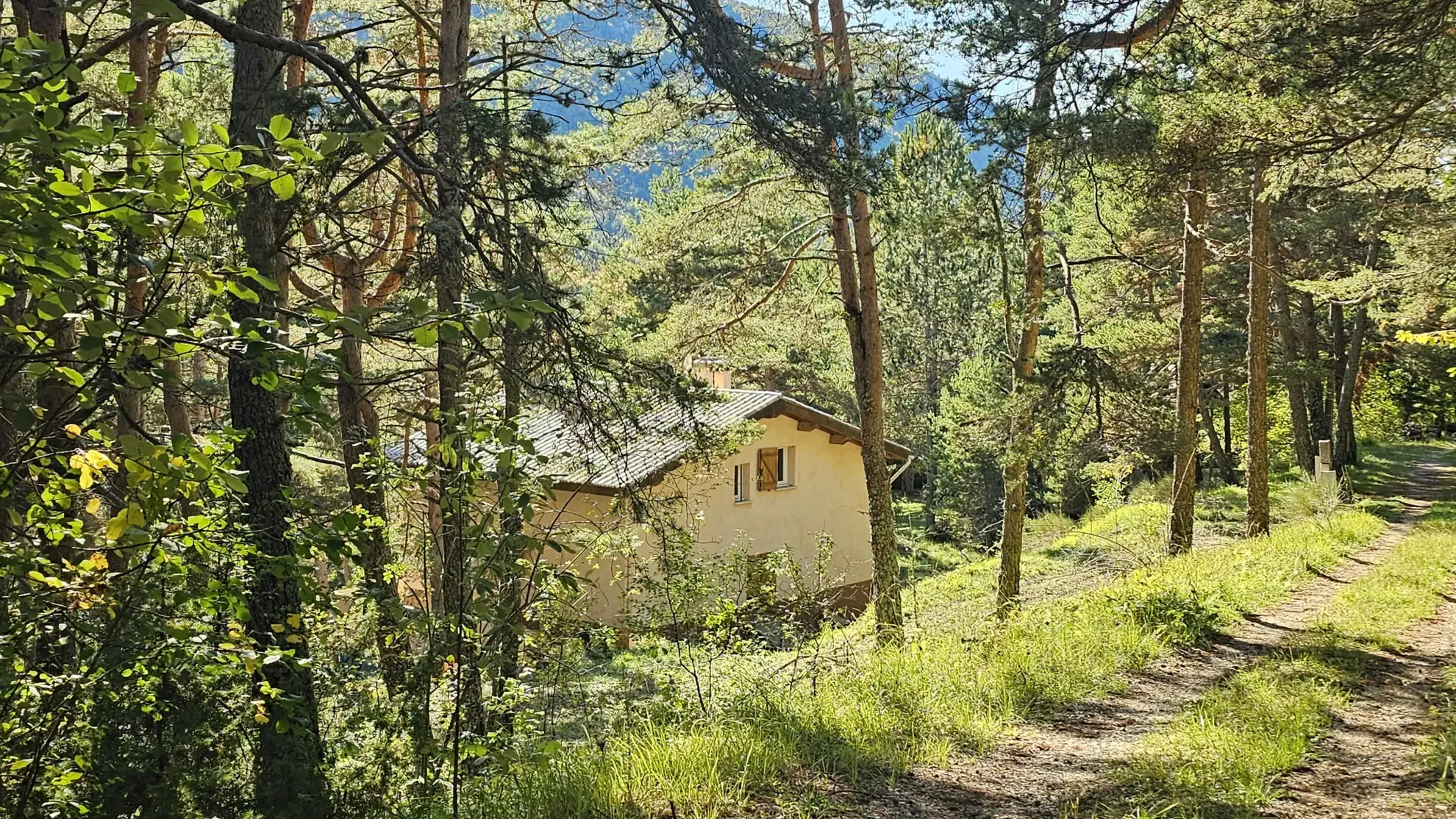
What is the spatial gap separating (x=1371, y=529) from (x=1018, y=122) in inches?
472

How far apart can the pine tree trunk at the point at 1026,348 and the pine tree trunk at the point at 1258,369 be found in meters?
3.35

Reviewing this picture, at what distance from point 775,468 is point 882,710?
15.7 meters

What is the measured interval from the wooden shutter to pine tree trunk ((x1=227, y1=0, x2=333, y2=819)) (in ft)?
49.0

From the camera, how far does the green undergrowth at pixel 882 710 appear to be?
400cm

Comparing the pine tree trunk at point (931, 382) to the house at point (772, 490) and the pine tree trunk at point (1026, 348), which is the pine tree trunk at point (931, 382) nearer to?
the house at point (772, 490)

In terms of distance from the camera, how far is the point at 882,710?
5.33 meters

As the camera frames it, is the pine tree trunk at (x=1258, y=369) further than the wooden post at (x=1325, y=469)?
No

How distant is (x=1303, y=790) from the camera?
14.5ft

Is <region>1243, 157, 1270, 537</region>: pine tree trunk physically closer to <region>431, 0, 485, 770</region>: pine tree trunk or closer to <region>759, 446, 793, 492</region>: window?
<region>759, 446, 793, 492</region>: window

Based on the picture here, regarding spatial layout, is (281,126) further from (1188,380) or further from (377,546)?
(1188,380)

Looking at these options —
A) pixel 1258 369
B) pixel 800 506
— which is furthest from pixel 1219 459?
pixel 1258 369

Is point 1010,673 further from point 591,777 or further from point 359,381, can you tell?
point 359,381

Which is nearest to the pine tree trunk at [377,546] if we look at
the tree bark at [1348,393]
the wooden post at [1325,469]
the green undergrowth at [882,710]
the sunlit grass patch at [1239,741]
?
the green undergrowth at [882,710]

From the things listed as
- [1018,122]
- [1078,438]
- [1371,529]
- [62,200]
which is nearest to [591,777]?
[62,200]
